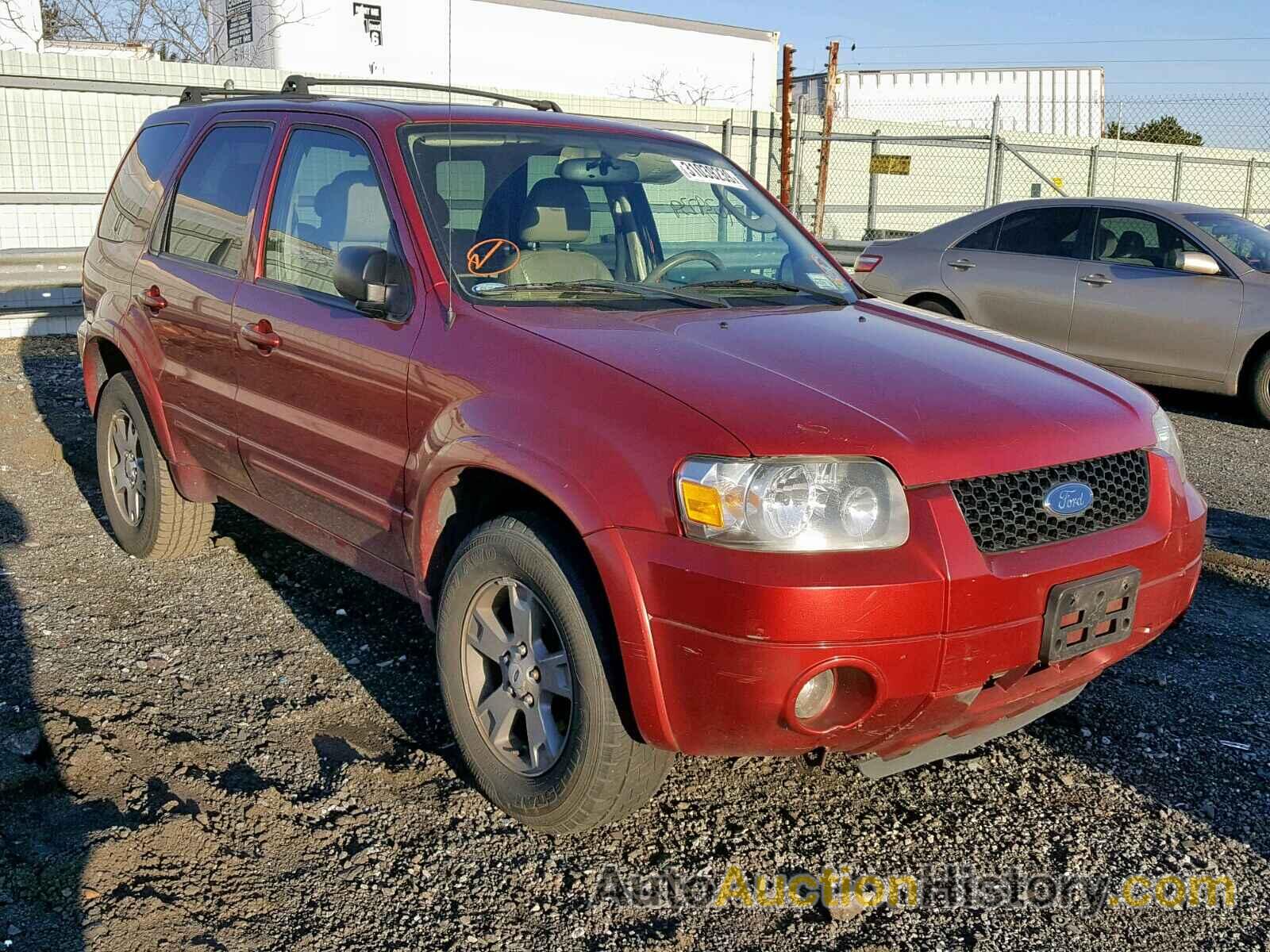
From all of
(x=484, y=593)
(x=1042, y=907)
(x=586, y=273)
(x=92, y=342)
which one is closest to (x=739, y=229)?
(x=586, y=273)

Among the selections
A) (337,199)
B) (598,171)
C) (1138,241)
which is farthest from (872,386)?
(1138,241)

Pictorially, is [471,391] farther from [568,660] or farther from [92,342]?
[92,342]

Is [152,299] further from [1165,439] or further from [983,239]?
[983,239]

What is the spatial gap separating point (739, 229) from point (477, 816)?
2.23m

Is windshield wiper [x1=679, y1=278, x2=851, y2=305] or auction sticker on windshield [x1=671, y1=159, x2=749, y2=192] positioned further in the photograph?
auction sticker on windshield [x1=671, y1=159, x2=749, y2=192]

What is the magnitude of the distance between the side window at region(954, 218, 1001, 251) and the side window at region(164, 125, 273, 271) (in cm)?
658

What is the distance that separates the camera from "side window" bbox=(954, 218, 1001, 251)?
952 cm

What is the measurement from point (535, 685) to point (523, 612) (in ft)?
0.62

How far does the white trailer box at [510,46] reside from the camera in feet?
77.7

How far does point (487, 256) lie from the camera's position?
3.57m

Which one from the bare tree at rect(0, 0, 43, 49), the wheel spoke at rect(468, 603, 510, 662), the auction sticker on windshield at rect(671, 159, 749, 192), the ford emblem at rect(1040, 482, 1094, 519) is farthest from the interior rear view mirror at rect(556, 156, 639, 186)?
the bare tree at rect(0, 0, 43, 49)

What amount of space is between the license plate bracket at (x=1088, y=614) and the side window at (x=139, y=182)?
3.96 m

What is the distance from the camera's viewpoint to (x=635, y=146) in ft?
14.0

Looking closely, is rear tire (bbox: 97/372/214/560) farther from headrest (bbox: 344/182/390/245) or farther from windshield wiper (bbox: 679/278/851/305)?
windshield wiper (bbox: 679/278/851/305)
